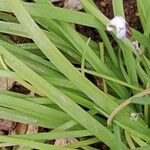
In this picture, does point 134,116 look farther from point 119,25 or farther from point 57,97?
point 119,25

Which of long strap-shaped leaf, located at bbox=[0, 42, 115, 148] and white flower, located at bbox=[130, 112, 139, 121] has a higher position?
long strap-shaped leaf, located at bbox=[0, 42, 115, 148]

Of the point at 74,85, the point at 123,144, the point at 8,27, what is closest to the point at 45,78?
the point at 74,85

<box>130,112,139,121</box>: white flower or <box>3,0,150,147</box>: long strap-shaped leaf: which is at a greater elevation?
<box>3,0,150,147</box>: long strap-shaped leaf

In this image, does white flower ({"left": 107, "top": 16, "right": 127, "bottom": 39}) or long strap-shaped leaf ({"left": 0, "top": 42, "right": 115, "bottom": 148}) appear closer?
white flower ({"left": 107, "top": 16, "right": 127, "bottom": 39})

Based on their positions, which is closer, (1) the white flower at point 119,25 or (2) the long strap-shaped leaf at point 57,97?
(1) the white flower at point 119,25

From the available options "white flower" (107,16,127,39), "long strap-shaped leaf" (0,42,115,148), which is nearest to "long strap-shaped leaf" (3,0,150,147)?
"long strap-shaped leaf" (0,42,115,148)

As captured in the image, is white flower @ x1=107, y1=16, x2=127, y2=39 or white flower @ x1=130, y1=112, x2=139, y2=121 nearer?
white flower @ x1=107, y1=16, x2=127, y2=39

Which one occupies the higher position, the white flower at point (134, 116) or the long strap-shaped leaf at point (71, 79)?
the long strap-shaped leaf at point (71, 79)

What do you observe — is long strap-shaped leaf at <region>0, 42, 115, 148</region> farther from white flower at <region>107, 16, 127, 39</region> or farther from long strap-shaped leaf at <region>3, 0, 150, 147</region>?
white flower at <region>107, 16, 127, 39</region>

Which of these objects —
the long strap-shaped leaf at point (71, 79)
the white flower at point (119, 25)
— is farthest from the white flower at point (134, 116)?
the white flower at point (119, 25)

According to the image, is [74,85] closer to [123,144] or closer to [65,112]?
[65,112]

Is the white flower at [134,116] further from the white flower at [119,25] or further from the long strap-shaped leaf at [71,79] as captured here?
the white flower at [119,25]
